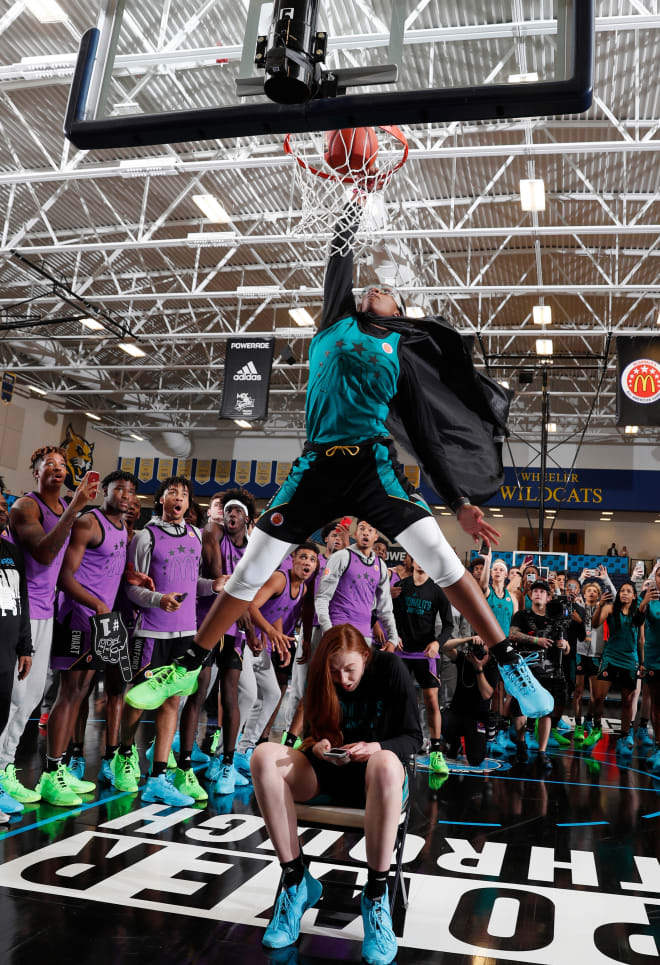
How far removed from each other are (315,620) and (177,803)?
183 centimetres

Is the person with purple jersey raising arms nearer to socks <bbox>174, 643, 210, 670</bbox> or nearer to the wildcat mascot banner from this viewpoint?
socks <bbox>174, 643, 210, 670</bbox>

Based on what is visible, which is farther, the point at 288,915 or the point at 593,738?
the point at 593,738

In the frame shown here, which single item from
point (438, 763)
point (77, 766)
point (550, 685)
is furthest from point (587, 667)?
point (77, 766)

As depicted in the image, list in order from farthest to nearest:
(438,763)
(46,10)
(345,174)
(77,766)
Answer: (46,10) < (438,763) < (77,766) < (345,174)

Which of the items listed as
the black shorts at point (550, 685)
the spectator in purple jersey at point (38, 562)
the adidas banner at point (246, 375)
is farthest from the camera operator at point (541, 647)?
the adidas banner at point (246, 375)

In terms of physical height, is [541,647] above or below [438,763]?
above

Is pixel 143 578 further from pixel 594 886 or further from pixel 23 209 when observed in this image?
pixel 23 209

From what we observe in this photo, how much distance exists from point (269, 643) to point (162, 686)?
2.47 metres

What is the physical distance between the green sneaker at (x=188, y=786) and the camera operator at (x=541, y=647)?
10.8ft

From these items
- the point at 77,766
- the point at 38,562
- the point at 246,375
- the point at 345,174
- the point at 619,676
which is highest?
the point at 246,375

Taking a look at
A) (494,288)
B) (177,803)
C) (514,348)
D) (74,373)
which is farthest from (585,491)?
(177,803)

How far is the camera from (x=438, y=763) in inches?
237

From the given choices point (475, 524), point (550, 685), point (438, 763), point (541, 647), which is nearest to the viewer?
point (475, 524)

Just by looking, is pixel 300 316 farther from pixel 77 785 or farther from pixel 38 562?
pixel 77 785
